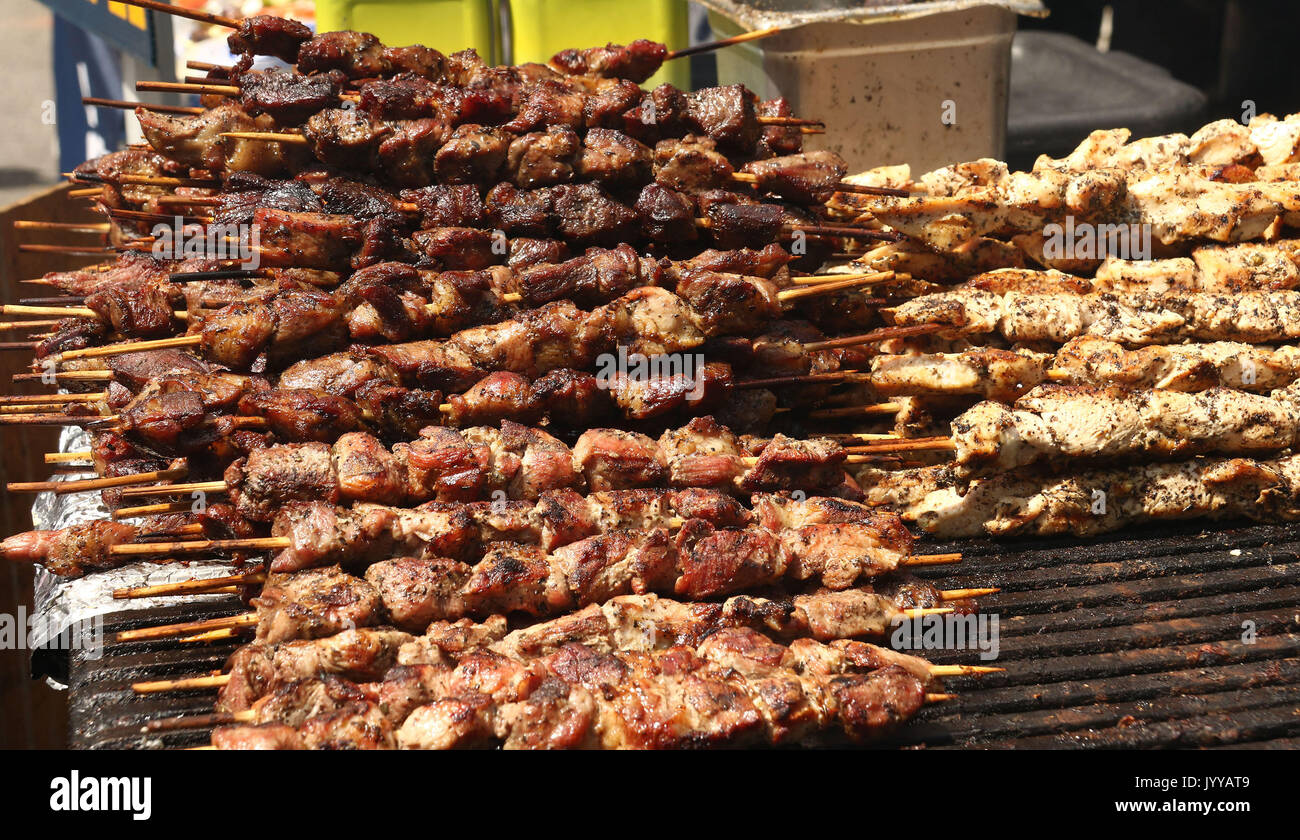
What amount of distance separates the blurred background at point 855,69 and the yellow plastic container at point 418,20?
10 mm

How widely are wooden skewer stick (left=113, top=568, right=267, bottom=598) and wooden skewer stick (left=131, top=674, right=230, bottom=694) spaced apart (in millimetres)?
337

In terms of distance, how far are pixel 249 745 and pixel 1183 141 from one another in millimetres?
5738

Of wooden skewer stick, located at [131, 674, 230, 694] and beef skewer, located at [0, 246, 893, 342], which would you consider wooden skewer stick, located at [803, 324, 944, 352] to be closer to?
beef skewer, located at [0, 246, 893, 342]

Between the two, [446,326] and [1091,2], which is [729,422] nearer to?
[446,326]

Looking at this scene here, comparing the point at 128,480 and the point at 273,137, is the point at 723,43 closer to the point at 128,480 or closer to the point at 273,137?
the point at 273,137

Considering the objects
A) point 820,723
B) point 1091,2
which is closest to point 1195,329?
point 820,723

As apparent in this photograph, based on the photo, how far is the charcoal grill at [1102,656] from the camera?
338 centimetres

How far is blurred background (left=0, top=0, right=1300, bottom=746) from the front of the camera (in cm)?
618

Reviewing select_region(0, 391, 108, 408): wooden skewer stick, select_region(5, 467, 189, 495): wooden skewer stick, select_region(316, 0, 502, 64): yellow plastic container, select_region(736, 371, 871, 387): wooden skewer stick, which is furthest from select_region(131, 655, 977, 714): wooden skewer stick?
select_region(316, 0, 502, 64): yellow plastic container

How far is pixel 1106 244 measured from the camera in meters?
5.14

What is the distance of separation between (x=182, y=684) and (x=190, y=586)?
42 centimetres

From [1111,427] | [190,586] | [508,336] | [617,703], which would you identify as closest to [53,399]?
[190,586]

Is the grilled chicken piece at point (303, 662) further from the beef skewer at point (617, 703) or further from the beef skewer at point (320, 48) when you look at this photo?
the beef skewer at point (320, 48)

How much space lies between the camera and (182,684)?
10.7ft
